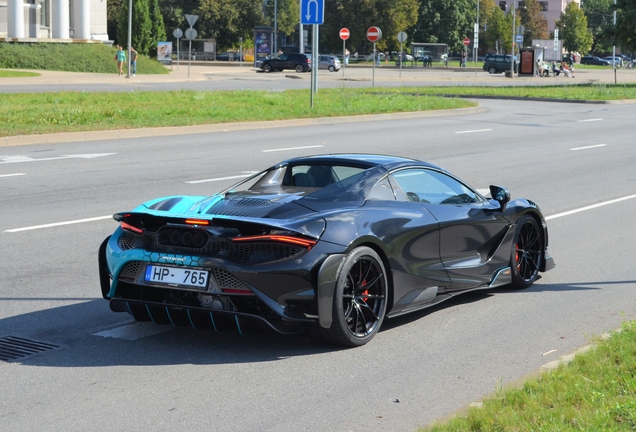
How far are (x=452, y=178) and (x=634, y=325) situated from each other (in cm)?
190

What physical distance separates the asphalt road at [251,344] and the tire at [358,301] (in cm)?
12

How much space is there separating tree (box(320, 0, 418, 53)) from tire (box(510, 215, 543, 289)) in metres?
91.3

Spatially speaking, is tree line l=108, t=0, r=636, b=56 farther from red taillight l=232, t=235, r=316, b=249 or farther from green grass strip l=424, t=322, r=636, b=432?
green grass strip l=424, t=322, r=636, b=432

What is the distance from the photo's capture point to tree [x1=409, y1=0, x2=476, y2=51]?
11181cm

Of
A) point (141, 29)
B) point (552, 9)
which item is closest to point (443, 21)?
point (552, 9)

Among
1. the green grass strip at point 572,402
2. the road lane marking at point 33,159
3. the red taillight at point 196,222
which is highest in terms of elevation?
the red taillight at point 196,222

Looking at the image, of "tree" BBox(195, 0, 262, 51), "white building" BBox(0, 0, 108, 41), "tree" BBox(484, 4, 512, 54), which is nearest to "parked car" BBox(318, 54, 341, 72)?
"white building" BBox(0, 0, 108, 41)

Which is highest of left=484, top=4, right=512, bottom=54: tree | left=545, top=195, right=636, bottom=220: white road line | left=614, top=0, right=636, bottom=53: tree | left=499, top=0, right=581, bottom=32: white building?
left=499, top=0, right=581, bottom=32: white building

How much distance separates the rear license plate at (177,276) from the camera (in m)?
5.88

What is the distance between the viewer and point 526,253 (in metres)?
8.17

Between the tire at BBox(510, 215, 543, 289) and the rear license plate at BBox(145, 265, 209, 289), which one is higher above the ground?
the rear license plate at BBox(145, 265, 209, 289)

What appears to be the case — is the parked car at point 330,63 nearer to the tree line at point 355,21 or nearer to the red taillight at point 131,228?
the tree line at point 355,21

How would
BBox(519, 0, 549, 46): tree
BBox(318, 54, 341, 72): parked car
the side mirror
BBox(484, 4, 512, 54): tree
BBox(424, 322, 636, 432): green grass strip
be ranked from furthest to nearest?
BBox(519, 0, 549, 46): tree
BBox(484, 4, 512, 54): tree
BBox(318, 54, 341, 72): parked car
the side mirror
BBox(424, 322, 636, 432): green grass strip

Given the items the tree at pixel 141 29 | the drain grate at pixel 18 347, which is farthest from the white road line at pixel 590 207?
the tree at pixel 141 29
